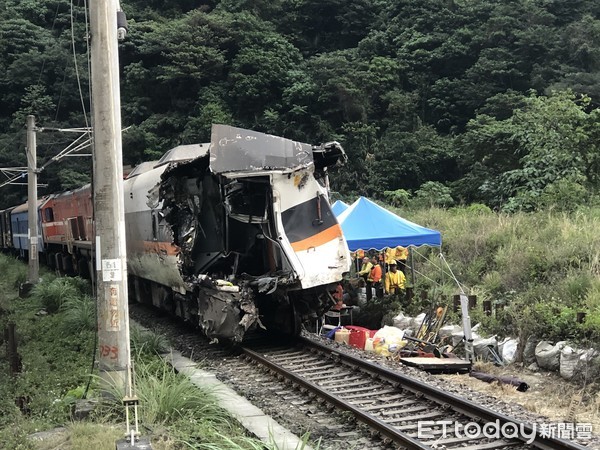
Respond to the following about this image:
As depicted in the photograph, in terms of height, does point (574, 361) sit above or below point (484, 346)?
above

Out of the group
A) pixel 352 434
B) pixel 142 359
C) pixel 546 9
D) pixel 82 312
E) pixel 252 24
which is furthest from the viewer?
pixel 252 24

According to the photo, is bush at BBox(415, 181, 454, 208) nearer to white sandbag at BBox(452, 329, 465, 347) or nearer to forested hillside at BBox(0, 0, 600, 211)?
forested hillside at BBox(0, 0, 600, 211)

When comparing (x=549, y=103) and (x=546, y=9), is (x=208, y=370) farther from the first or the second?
(x=546, y=9)

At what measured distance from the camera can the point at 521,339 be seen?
10.6m

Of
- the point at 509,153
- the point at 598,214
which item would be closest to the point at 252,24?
the point at 509,153

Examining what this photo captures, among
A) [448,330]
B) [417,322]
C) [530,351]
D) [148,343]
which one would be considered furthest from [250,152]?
[530,351]

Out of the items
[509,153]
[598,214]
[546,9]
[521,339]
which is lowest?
[521,339]

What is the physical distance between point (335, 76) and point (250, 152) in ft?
94.5

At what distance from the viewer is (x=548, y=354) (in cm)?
987

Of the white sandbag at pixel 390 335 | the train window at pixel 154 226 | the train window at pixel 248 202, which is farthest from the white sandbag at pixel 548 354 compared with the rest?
the train window at pixel 154 226

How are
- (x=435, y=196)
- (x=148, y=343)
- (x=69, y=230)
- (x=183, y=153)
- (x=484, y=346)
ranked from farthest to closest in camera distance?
(x=435, y=196) < (x=69, y=230) < (x=183, y=153) < (x=484, y=346) < (x=148, y=343)

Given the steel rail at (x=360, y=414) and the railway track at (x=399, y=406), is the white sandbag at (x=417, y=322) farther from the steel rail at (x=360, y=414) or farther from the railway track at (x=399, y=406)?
the steel rail at (x=360, y=414)

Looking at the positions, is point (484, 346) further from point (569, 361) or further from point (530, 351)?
point (569, 361)

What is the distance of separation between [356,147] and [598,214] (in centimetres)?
2122
